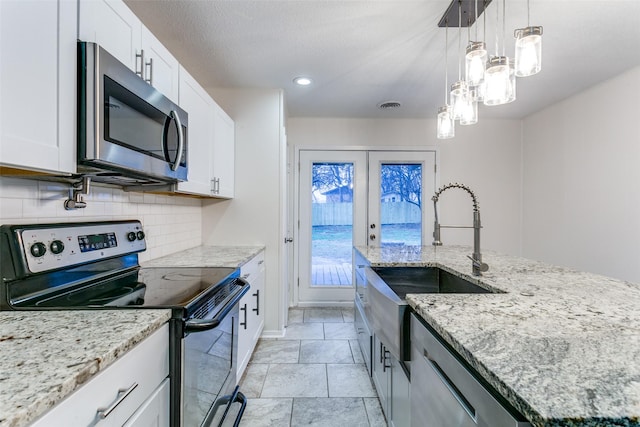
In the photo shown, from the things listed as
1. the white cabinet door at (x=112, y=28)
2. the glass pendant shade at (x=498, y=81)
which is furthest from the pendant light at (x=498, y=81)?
the white cabinet door at (x=112, y=28)

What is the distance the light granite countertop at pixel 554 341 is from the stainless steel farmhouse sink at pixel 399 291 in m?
0.14

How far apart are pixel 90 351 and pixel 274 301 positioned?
2.30 meters

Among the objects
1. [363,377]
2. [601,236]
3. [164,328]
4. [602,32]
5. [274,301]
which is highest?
[602,32]

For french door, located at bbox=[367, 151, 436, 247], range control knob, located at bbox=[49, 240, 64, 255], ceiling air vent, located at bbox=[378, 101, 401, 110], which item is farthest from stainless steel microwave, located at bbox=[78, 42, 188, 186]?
french door, located at bbox=[367, 151, 436, 247]

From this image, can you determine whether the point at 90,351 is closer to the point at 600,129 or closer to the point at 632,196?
the point at 632,196

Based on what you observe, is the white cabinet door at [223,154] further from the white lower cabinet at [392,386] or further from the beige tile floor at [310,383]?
the white lower cabinet at [392,386]

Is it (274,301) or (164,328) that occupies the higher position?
(164,328)

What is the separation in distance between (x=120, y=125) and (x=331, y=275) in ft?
10.4

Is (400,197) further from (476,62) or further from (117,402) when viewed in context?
(117,402)

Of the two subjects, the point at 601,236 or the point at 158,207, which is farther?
the point at 601,236

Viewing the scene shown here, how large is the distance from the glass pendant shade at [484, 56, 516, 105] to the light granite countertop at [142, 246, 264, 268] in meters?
1.66

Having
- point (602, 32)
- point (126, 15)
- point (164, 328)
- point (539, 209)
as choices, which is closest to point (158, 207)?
point (126, 15)

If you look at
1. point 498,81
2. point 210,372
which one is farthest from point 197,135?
point 498,81

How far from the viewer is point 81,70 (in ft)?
3.40
